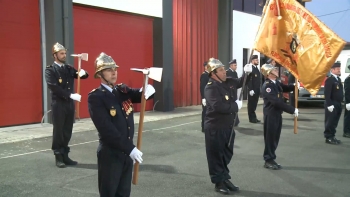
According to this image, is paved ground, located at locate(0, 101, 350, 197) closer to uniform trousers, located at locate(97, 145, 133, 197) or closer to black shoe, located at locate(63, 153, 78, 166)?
black shoe, located at locate(63, 153, 78, 166)

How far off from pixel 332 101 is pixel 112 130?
7.01 meters

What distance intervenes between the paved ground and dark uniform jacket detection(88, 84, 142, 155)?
183cm

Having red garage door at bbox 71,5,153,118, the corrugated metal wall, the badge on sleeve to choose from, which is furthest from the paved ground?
the corrugated metal wall

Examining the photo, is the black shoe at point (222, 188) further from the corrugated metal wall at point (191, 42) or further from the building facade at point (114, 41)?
the corrugated metal wall at point (191, 42)

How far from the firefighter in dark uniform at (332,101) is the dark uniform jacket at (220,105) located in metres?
4.44

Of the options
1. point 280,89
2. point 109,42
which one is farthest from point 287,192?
point 109,42

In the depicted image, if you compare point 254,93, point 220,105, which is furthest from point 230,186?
point 254,93

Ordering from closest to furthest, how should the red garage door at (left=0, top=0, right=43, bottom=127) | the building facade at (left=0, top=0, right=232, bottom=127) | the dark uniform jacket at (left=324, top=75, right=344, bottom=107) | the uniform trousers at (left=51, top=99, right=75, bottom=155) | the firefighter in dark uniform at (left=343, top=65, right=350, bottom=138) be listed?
1. the uniform trousers at (left=51, top=99, right=75, bottom=155)
2. the dark uniform jacket at (left=324, top=75, right=344, bottom=107)
3. the firefighter in dark uniform at (left=343, top=65, right=350, bottom=138)
4. the red garage door at (left=0, top=0, right=43, bottom=127)
5. the building facade at (left=0, top=0, right=232, bottom=127)

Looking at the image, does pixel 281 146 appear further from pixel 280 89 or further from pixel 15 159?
pixel 15 159

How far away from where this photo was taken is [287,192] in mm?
5613

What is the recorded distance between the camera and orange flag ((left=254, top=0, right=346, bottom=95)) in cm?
579

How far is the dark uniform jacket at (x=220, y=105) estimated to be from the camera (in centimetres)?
546

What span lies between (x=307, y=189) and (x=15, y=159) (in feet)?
17.2

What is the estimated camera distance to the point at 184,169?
22.5 feet
